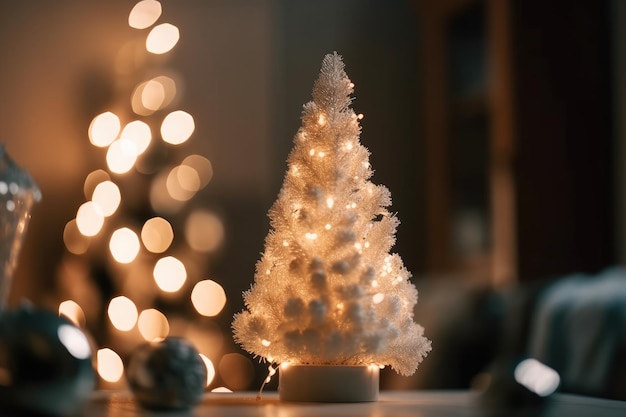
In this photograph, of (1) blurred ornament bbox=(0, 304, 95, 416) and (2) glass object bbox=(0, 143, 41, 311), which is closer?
(1) blurred ornament bbox=(0, 304, 95, 416)

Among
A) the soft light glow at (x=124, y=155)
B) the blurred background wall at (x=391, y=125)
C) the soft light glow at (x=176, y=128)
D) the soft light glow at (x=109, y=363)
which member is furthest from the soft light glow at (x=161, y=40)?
the soft light glow at (x=109, y=363)

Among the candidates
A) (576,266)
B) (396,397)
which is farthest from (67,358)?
(576,266)

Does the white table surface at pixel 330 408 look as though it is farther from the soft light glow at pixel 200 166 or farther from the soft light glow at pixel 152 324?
the soft light glow at pixel 200 166

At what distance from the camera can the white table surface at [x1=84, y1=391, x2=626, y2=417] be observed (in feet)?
2.73

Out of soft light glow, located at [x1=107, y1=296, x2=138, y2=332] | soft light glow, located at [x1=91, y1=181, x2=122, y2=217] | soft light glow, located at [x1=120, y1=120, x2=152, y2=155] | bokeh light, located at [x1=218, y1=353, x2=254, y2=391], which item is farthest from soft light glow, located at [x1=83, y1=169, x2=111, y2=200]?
bokeh light, located at [x1=218, y1=353, x2=254, y2=391]

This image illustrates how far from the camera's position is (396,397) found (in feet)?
3.54

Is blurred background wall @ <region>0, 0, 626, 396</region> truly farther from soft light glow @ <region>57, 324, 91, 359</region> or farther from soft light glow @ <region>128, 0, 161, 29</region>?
soft light glow @ <region>57, 324, 91, 359</region>

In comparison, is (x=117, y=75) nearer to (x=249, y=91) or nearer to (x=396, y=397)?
(x=249, y=91)

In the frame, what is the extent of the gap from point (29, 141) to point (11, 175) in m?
2.82

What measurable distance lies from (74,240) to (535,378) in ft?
8.78

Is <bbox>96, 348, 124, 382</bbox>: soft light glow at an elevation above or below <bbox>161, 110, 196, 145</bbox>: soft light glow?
below

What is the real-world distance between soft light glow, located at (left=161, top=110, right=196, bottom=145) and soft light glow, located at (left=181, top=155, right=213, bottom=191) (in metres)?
0.17

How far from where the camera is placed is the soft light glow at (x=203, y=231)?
3.37 metres

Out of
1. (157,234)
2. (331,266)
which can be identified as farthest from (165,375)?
(157,234)
